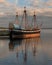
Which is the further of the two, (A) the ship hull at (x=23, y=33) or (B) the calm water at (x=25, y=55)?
(A) the ship hull at (x=23, y=33)

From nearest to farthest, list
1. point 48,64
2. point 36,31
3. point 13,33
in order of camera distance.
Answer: point 48,64, point 13,33, point 36,31

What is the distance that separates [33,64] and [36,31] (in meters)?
53.4

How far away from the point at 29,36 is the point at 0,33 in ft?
55.9

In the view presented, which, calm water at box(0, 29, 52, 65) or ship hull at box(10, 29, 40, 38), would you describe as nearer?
calm water at box(0, 29, 52, 65)

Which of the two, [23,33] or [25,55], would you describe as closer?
[25,55]

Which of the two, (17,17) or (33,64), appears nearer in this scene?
(33,64)

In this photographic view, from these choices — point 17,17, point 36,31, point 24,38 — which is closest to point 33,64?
point 24,38

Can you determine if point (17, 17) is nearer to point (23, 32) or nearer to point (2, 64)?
point (23, 32)

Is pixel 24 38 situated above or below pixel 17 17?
below

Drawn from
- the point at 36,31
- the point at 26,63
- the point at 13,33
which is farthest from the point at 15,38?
the point at 26,63

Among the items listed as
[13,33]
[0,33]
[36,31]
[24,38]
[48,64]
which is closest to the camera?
[48,64]

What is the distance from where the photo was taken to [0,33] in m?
88.3

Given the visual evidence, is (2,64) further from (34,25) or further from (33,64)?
(34,25)

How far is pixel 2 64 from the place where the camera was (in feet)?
80.4
